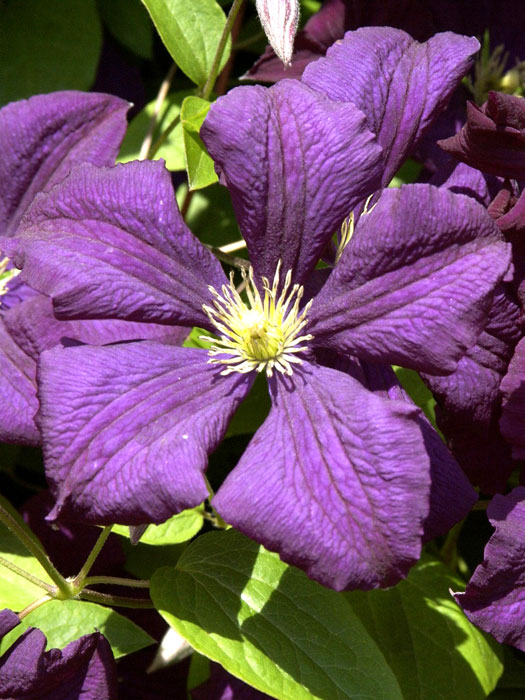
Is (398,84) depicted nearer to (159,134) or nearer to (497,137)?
(497,137)

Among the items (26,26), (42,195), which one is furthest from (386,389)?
(26,26)

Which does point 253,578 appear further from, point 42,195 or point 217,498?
point 42,195

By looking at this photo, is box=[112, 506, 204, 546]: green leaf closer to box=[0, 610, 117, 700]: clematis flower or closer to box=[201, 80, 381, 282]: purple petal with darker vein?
box=[0, 610, 117, 700]: clematis flower

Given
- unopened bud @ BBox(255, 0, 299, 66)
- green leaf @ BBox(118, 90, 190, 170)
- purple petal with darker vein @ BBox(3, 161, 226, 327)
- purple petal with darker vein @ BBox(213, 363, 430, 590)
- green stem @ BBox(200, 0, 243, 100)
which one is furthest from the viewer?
green leaf @ BBox(118, 90, 190, 170)

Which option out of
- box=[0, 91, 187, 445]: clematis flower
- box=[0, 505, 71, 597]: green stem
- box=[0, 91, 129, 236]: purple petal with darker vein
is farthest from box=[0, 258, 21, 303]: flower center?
box=[0, 505, 71, 597]: green stem

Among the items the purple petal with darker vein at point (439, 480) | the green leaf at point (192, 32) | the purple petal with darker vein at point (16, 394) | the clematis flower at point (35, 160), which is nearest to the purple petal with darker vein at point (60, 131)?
the clematis flower at point (35, 160)

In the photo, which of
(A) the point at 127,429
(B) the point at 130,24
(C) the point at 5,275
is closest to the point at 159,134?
(B) the point at 130,24
